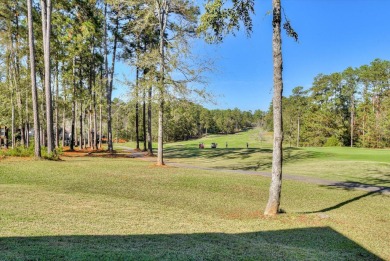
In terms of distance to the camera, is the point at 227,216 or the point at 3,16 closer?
the point at 227,216

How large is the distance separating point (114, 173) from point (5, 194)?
628 cm

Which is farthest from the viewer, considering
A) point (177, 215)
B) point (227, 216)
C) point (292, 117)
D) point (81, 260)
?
point (292, 117)

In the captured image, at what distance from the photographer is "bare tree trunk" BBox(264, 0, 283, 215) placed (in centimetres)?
850

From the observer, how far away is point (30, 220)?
5891mm

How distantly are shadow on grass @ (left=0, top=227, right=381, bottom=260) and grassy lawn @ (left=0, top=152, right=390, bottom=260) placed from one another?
0.01 meters

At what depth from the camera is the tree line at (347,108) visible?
56.3 metres

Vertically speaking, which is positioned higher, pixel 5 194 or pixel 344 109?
pixel 344 109

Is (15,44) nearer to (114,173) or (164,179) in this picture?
(114,173)

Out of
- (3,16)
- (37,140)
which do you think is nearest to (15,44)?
(3,16)

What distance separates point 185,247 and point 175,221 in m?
2.05

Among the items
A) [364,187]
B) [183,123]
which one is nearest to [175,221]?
[364,187]

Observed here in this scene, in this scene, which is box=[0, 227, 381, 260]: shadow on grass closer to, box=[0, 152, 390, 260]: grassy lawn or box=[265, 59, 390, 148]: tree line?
box=[0, 152, 390, 260]: grassy lawn

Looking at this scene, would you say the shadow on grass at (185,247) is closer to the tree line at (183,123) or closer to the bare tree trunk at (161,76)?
the bare tree trunk at (161,76)

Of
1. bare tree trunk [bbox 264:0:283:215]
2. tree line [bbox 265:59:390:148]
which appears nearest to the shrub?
tree line [bbox 265:59:390:148]
